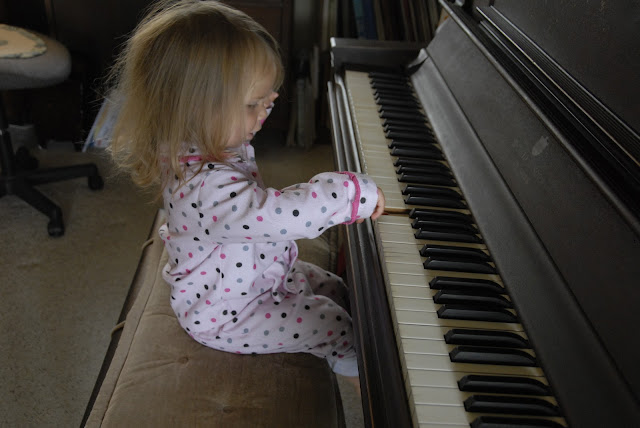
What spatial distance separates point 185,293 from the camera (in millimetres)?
1225

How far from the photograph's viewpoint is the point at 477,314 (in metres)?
0.93

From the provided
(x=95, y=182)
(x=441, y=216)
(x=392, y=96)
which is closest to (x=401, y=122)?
(x=392, y=96)

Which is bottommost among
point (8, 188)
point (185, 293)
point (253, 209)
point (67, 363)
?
point (67, 363)

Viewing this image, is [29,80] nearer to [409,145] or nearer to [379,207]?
[409,145]

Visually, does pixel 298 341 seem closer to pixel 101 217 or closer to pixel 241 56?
pixel 241 56

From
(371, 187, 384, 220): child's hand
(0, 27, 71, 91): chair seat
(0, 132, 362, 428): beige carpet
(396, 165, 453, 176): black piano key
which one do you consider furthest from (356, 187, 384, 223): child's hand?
(0, 27, 71, 91): chair seat

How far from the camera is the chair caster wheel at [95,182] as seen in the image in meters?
2.63

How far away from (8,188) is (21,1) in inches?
43.8

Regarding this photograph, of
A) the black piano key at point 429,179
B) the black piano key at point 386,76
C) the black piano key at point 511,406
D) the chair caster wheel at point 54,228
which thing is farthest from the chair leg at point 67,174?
the black piano key at point 511,406

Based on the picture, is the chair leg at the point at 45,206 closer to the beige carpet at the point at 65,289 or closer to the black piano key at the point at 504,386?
the beige carpet at the point at 65,289

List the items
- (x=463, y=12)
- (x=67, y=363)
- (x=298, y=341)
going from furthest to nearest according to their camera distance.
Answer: (x=67, y=363)
(x=463, y=12)
(x=298, y=341)

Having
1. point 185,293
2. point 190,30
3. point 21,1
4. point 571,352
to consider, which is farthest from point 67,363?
point 21,1

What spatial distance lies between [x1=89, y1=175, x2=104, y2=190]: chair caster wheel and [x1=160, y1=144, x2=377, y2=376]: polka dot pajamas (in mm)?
1445

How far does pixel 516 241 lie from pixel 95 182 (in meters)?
2.20
